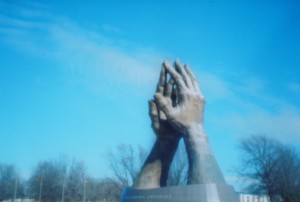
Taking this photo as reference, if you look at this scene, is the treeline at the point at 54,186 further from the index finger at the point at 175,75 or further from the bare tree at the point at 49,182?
the index finger at the point at 175,75

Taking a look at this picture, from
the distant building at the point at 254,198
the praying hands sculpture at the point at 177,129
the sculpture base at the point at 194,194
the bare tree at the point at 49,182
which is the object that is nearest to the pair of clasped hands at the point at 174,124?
the praying hands sculpture at the point at 177,129

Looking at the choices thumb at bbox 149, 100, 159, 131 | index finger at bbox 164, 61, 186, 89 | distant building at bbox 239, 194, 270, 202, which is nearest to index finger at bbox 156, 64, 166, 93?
index finger at bbox 164, 61, 186, 89

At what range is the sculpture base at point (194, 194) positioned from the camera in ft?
32.1

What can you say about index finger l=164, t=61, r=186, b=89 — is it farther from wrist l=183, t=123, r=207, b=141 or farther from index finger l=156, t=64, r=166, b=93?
wrist l=183, t=123, r=207, b=141

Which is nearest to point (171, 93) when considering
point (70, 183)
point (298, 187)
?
point (298, 187)

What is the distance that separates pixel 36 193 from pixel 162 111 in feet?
205

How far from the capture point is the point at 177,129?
1155 cm

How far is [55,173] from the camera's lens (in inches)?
2613

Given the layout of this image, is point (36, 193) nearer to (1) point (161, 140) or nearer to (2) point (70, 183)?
(2) point (70, 183)

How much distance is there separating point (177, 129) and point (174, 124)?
0.68ft

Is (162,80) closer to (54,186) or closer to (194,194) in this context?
(194,194)

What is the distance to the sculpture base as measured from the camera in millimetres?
9781

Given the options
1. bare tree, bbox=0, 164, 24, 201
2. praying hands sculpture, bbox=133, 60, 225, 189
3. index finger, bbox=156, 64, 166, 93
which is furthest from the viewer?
bare tree, bbox=0, 164, 24, 201

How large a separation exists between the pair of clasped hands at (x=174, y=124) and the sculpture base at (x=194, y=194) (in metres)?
0.40
